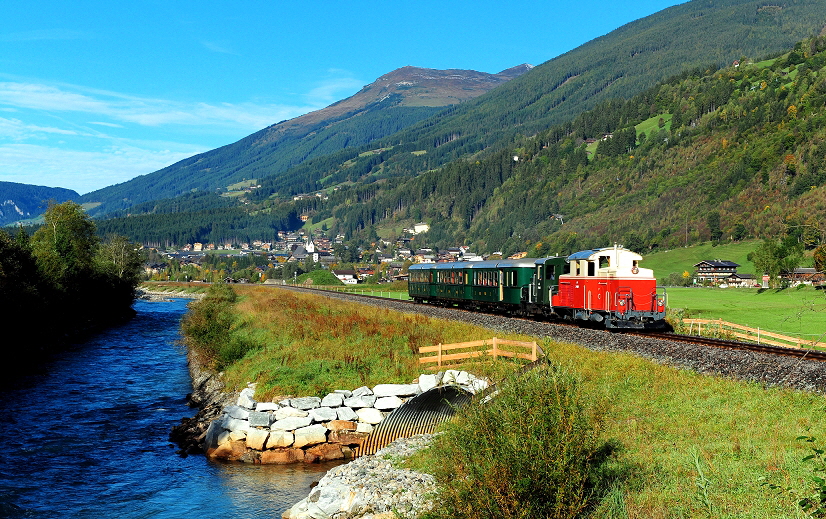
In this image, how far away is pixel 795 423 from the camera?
15.7 metres

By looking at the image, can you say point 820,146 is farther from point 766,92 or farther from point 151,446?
point 151,446

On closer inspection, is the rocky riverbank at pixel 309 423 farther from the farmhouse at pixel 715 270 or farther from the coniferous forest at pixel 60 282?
the farmhouse at pixel 715 270

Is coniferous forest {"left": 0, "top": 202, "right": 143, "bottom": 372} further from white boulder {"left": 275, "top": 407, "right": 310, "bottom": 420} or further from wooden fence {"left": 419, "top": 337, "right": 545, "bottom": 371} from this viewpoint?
wooden fence {"left": 419, "top": 337, "right": 545, "bottom": 371}

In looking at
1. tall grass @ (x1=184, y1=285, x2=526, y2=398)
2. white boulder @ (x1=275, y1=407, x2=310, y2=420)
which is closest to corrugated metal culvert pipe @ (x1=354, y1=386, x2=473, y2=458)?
tall grass @ (x1=184, y1=285, x2=526, y2=398)

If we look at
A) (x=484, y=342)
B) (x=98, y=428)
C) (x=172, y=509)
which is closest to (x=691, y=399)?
(x=484, y=342)

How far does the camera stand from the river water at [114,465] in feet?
62.3

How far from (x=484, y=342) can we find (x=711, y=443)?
10.7 meters

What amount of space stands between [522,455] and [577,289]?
26203 mm

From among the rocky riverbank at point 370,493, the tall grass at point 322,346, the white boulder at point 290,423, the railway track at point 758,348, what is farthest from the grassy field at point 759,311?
the rocky riverbank at point 370,493

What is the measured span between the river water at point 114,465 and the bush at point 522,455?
881 cm

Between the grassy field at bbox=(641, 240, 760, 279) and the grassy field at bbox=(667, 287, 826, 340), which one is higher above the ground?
the grassy field at bbox=(641, 240, 760, 279)

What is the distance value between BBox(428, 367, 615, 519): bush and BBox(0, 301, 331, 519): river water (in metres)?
8.81

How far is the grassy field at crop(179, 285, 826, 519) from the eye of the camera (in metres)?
12.0

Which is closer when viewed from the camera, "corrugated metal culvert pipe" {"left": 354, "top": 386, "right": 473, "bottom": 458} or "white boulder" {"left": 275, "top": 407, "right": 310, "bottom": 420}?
"corrugated metal culvert pipe" {"left": 354, "top": 386, "right": 473, "bottom": 458}
